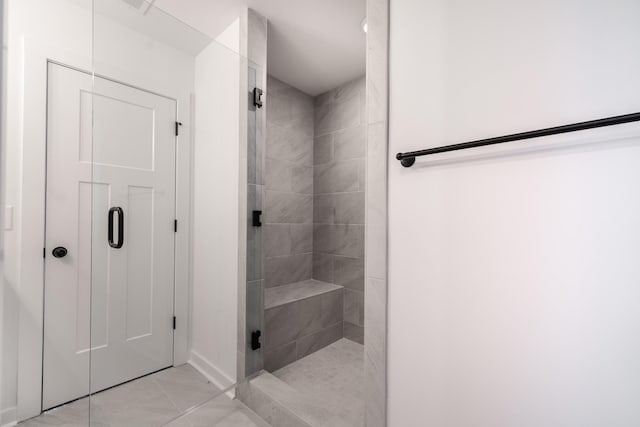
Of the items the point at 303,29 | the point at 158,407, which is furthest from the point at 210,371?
the point at 303,29

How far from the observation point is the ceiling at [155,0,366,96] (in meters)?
1.58

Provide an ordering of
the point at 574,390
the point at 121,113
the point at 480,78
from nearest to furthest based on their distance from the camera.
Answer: the point at 574,390 < the point at 480,78 < the point at 121,113

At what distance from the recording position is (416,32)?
0.97 m

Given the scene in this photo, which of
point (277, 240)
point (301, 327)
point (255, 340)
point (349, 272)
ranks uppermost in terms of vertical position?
point (277, 240)

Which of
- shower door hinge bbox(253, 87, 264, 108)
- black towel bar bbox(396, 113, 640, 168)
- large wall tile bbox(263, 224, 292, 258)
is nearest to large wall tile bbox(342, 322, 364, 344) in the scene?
large wall tile bbox(263, 224, 292, 258)

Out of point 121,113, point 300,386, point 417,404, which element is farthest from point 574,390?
point 121,113

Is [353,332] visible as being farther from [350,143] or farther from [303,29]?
[303,29]

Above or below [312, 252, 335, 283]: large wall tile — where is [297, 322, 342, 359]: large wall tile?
below

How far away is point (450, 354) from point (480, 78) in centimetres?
89

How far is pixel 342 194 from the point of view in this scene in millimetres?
2514

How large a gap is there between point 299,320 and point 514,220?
168 centimetres

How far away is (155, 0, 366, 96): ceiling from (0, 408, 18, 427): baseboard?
89.6 inches

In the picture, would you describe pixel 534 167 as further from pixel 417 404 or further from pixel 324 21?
pixel 324 21

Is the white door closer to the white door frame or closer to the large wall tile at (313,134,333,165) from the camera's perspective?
the white door frame
